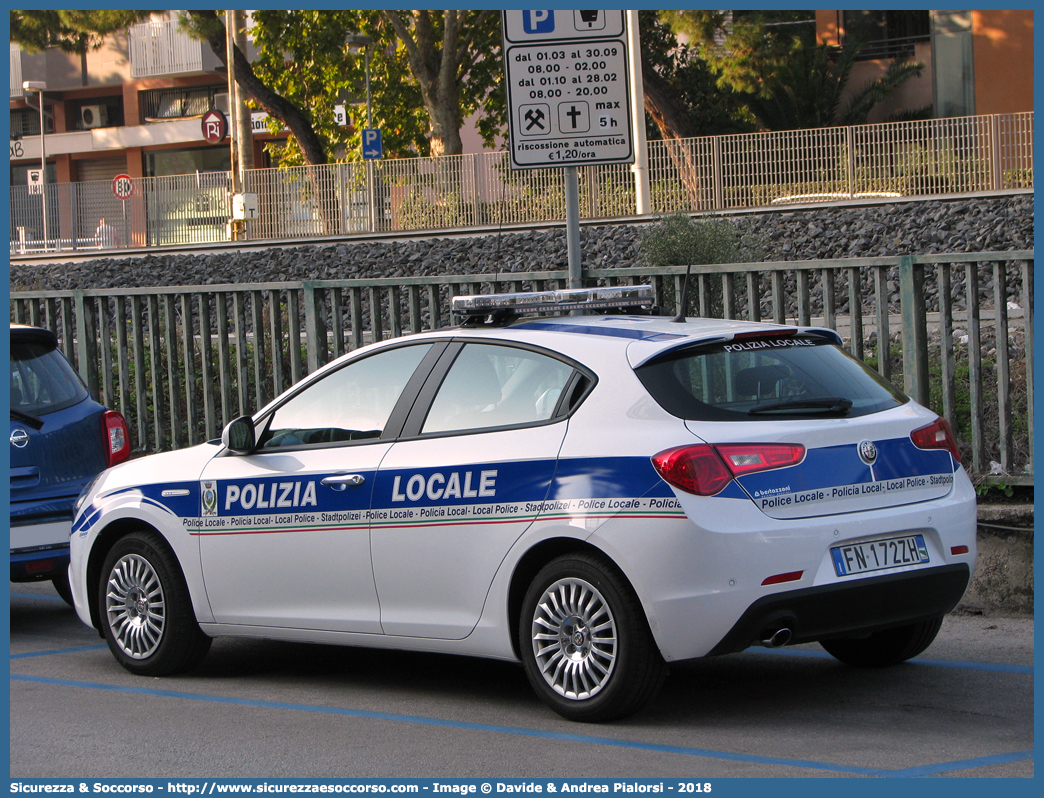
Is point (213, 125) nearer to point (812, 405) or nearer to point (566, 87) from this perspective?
point (566, 87)

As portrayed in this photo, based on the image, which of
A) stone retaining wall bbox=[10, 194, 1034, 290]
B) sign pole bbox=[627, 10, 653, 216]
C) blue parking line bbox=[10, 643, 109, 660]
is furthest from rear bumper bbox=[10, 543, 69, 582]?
sign pole bbox=[627, 10, 653, 216]

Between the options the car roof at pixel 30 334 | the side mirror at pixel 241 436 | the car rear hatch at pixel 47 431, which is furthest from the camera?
the car roof at pixel 30 334

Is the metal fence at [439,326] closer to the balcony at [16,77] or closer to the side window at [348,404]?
the side window at [348,404]

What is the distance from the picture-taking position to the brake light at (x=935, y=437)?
18.0 ft

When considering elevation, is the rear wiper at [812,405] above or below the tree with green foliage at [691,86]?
below

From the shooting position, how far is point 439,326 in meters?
9.69

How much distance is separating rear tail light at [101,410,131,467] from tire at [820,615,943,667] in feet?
14.7

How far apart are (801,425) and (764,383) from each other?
0.26 metres

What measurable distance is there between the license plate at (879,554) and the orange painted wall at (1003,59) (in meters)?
30.4

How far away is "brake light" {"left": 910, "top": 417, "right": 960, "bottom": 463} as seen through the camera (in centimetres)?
549

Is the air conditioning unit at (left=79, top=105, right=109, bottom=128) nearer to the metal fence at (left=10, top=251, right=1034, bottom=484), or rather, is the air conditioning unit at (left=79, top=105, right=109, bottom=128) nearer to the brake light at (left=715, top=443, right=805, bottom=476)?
the metal fence at (left=10, top=251, right=1034, bottom=484)

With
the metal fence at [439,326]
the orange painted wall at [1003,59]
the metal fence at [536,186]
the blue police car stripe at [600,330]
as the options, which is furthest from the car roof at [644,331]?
the orange painted wall at [1003,59]

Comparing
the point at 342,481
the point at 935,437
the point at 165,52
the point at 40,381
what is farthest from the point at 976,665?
the point at 165,52

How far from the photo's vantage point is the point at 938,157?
24172mm
